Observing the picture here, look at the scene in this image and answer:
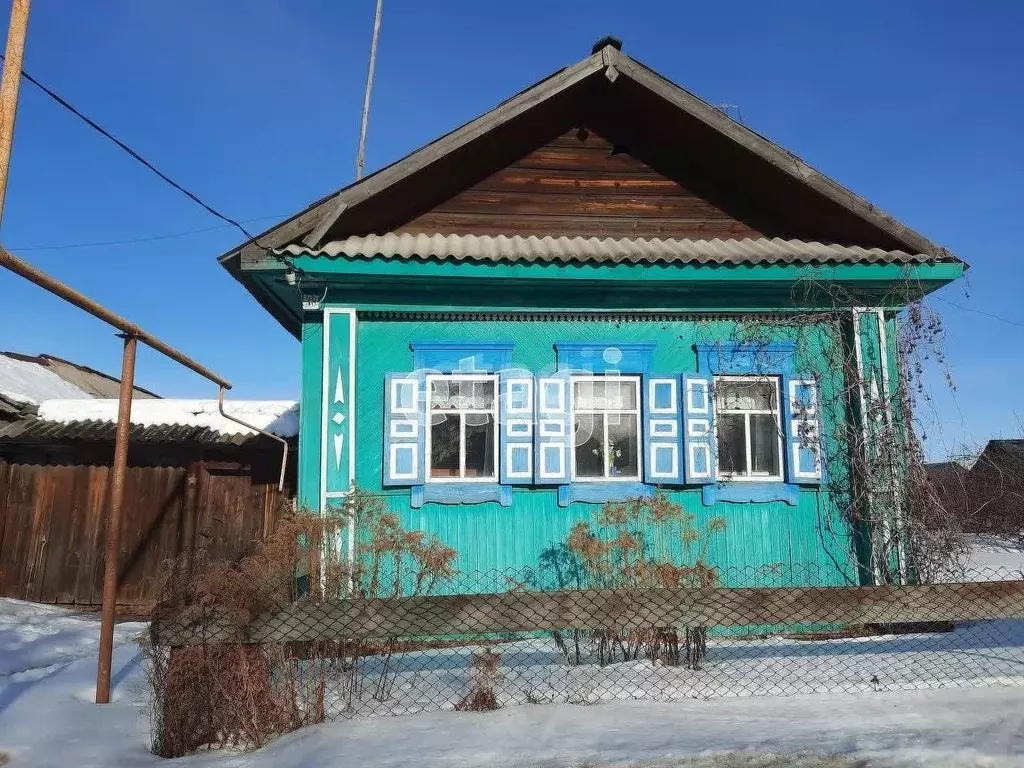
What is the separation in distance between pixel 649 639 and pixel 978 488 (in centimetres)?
1039

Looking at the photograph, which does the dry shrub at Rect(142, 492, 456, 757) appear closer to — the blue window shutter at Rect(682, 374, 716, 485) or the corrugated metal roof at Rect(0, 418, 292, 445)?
the blue window shutter at Rect(682, 374, 716, 485)

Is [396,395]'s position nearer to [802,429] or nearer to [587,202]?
[587,202]

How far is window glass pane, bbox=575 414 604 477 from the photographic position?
6.31 m

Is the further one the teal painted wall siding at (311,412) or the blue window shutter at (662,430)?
the blue window shutter at (662,430)

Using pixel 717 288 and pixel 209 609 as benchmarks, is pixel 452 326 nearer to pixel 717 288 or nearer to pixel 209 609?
pixel 717 288

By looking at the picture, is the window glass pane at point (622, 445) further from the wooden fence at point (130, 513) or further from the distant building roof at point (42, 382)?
the distant building roof at point (42, 382)

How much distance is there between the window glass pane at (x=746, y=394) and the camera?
643cm

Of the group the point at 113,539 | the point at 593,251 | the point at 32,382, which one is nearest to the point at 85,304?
the point at 113,539

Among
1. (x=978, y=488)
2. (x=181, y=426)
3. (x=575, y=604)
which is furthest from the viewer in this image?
(x=978, y=488)

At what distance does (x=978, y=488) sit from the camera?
481 inches

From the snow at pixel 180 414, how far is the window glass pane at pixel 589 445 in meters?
4.29

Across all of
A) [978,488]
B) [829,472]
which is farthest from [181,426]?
[978,488]

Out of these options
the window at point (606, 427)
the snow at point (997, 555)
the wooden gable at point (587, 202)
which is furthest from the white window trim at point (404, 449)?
the snow at point (997, 555)

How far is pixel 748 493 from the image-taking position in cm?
623
